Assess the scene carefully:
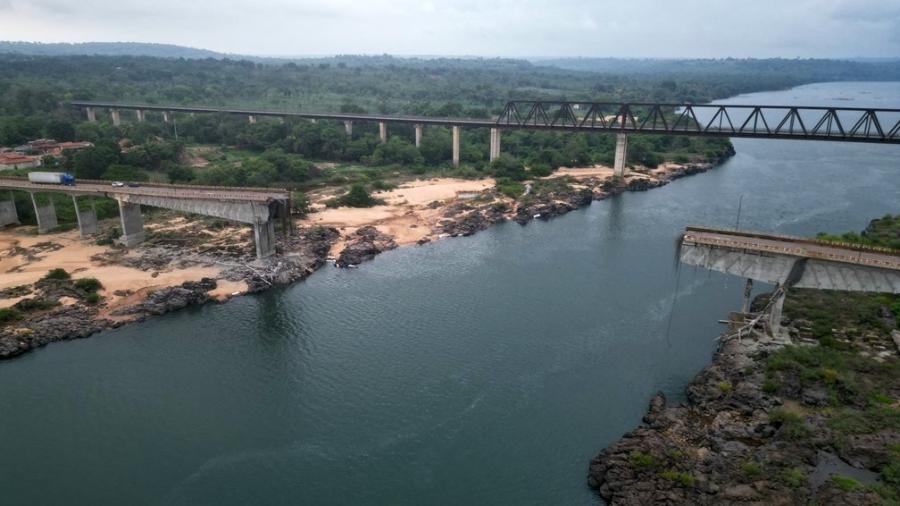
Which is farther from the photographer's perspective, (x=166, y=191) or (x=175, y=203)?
(x=166, y=191)

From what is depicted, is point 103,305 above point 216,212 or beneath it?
beneath

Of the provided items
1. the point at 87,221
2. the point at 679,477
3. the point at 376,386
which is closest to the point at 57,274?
the point at 87,221

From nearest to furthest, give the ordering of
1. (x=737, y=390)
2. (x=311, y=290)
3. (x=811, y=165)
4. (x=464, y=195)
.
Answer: (x=737, y=390) < (x=311, y=290) < (x=464, y=195) < (x=811, y=165)

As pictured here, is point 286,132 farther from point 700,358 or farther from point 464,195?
point 700,358

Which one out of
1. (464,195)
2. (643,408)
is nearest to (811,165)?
(464,195)

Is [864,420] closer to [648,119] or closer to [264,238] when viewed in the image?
[264,238]

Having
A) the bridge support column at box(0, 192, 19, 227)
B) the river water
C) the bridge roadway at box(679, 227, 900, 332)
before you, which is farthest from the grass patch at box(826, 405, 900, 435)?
the bridge support column at box(0, 192, 19, 227)

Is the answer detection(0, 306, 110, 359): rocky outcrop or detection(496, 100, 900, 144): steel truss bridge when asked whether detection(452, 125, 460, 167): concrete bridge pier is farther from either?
detection(0, 306, 110, 359): rocky outcrop
